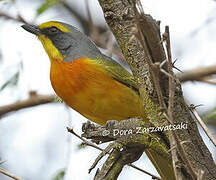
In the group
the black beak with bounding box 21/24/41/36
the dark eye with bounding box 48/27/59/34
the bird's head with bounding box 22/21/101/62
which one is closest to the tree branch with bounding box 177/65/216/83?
the bird's head with bounding box 22/21/101/62

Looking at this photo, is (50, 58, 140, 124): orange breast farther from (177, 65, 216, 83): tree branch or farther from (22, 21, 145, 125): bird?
(177, 65, 216, 83): tree branch

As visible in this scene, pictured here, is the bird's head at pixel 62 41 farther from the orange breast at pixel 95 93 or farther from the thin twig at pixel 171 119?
the thin twig at pixel 171 119

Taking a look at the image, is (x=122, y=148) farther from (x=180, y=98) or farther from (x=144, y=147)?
(x=180, y=98)

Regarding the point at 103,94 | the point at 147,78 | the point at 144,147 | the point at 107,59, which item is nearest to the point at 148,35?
the point at 147,78

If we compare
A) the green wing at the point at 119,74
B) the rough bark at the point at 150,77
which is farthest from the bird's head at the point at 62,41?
the rough bark at the point at 150,77

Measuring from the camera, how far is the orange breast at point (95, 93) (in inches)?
130

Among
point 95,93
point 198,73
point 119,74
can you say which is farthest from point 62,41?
point 198,73

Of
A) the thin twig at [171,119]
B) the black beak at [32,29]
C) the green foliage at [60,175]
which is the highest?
the black beak at [32,29]

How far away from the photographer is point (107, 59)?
A: 3699 mm

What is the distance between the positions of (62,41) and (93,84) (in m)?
0.81

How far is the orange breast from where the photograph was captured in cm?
330

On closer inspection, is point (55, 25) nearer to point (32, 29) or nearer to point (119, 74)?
point (32, 29)

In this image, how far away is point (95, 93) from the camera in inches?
130

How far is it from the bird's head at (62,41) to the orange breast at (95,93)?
26 cm
